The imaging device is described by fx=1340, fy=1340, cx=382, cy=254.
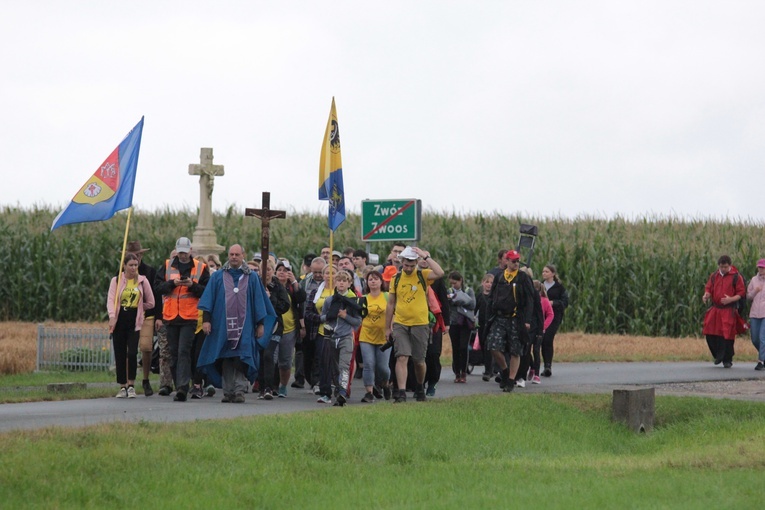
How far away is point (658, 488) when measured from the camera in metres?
10.4

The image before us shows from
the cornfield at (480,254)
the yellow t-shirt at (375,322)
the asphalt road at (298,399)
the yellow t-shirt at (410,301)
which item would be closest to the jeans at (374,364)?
the yellow t-shirt at (375,322)

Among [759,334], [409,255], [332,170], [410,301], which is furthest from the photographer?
[759,334]

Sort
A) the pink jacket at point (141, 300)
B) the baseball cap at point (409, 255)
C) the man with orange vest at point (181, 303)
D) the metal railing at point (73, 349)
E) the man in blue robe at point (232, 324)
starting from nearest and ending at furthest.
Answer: the baseball cap at point (409, 255)
the man in blue robe at point (232, 324)
the man with orange vest at point (181, 303)
the pink jacket at point (141, 300)
the metal railing at point (73, 349)

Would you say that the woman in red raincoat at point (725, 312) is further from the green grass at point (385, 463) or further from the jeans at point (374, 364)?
the green grass at point (385, 463)

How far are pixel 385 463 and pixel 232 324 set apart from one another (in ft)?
15.7

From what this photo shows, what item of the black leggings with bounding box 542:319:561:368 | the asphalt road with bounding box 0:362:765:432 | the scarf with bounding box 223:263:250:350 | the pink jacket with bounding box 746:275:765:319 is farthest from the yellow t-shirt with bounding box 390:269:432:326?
the pink jacket with bounding box 746:275:765:319

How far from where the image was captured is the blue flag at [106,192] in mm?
19328

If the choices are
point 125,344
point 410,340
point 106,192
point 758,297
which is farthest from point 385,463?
point 758,297

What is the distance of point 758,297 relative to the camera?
76.8 feet

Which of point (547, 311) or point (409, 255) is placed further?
point (547, 311)

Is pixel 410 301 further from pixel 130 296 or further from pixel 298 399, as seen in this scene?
pixel 130 296

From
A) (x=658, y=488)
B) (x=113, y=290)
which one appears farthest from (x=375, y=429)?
(x=113, y=290)

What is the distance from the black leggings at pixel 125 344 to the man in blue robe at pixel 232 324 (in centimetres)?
110

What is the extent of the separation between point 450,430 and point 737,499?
169 inches
